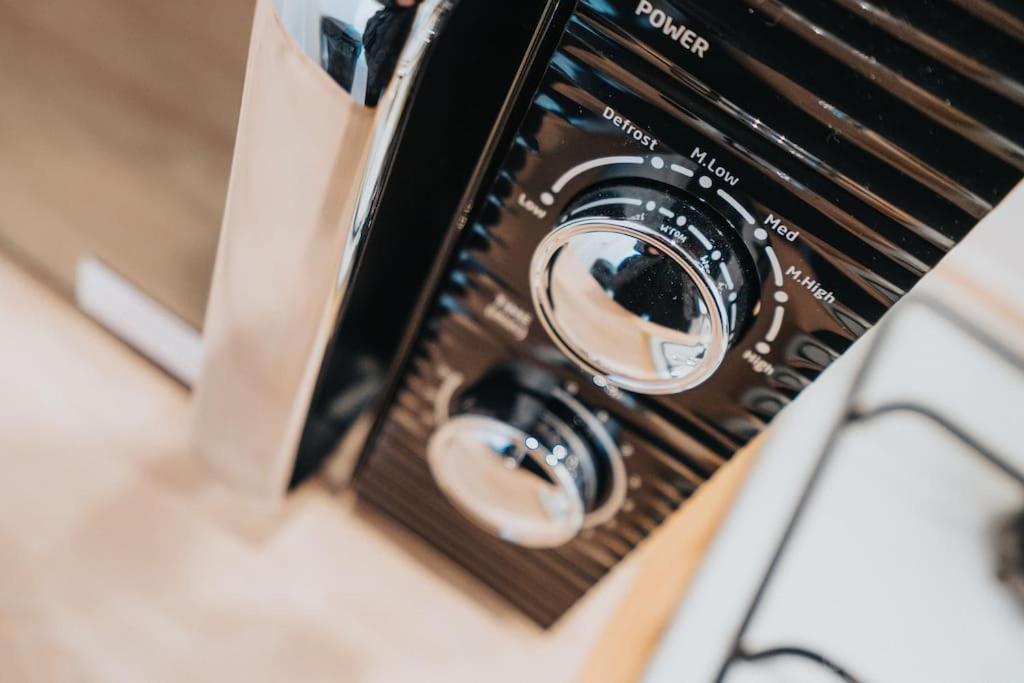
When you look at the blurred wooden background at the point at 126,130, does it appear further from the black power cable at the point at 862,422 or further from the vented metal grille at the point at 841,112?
the black power cable at the point at 862,422

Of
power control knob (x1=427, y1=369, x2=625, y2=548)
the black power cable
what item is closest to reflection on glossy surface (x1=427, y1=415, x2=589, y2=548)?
power control knob (x1=427, y1=369, x2=625, y2=548)

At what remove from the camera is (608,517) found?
0.34 meters

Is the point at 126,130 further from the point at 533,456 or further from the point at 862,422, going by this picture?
the point at 862,422

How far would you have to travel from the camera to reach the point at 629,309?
0.84 ft

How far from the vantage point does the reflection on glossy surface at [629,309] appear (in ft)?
0.78

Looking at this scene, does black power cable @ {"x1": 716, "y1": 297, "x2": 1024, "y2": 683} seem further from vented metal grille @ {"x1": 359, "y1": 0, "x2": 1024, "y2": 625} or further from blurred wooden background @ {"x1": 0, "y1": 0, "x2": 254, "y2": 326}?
blurred wooden background @ {"x1": 0, "y1": 0, "x2": 254, "y2": 326}

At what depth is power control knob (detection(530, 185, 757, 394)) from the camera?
229 millimetres

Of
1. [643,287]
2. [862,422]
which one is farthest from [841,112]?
[862,422]

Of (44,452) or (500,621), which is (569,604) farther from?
(44,452)

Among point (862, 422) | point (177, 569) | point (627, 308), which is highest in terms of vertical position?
point (627, 308)

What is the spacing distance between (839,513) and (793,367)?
21cm

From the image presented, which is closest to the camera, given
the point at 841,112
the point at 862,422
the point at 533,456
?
the point at 841,112

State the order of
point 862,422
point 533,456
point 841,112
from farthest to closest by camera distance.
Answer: point 862,422, point 533,456, point 841,112

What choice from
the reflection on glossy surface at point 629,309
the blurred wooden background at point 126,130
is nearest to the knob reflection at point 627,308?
the reflection on glossy surface at point 629,309
